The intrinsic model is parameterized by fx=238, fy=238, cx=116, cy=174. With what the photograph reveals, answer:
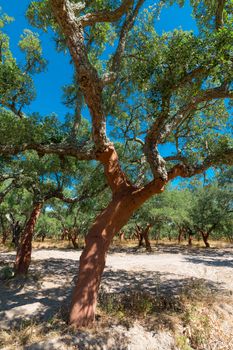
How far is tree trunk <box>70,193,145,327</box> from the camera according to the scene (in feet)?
14.9

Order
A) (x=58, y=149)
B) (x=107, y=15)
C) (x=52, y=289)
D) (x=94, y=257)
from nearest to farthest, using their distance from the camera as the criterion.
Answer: (x=94, y=257) → (x=107, y=15) → (x=58, y=149) → (x=52, y=289)

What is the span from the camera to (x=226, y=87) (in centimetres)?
543

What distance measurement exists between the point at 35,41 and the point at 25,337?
27.1ft

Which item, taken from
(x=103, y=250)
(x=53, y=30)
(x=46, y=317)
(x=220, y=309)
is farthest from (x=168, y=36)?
(x=46, y=317)

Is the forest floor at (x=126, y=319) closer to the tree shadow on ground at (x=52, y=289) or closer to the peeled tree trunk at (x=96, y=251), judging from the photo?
the tree shadow on ground at (x=52, y=289)

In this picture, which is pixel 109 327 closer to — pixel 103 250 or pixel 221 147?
pixel 103 250

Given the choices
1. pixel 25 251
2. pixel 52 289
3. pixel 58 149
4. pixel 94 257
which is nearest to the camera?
pixel 94 257

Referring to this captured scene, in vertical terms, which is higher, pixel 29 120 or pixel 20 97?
pixel 20 97

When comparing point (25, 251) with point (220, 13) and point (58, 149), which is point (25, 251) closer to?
point (58, 149)

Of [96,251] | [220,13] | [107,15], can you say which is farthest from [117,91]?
[96,251]

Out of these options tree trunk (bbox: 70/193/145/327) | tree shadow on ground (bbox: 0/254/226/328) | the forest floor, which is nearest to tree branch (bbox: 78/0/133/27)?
tree trunk (bbox: 70/193/145/327)

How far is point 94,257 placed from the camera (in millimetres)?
4824

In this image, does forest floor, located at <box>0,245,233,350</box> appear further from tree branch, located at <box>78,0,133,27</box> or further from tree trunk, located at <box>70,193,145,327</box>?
tree branch, located at <box>78,0,133,27</box>

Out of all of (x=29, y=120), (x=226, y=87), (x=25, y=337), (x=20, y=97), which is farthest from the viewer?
(x=20, y=97)
